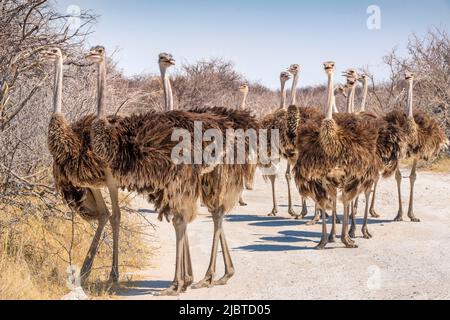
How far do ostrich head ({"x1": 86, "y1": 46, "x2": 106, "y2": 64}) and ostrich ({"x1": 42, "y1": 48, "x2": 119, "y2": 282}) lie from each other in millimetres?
192

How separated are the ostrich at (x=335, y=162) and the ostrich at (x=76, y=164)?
3.23 meters

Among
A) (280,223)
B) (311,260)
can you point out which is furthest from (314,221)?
(311,260)

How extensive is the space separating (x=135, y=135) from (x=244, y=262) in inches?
103

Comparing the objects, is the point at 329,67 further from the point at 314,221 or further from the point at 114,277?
the point at 114,277

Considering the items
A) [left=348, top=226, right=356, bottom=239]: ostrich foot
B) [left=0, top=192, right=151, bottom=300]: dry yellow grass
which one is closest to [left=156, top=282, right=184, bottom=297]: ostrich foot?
[left=0, top=192, right=151, bottom=300]: dry yellow grass

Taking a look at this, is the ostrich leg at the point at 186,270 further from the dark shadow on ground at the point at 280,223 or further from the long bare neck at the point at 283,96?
the long bare neck at the point at 283,96

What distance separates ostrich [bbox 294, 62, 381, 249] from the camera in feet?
32.4

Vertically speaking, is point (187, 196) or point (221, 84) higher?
point (221, 84)

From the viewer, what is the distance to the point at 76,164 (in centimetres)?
752

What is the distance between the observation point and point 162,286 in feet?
25.9

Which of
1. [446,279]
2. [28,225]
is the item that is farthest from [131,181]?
[446,279]

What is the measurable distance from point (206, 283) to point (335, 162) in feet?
9.65

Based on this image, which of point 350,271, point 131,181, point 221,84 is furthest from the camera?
point 221,84
